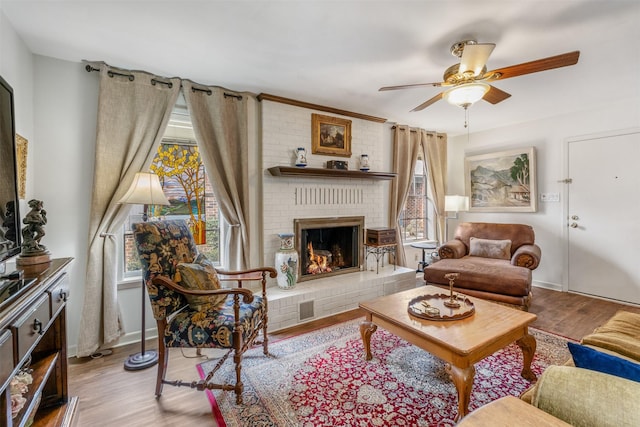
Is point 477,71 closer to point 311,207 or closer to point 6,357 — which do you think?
point 311,207

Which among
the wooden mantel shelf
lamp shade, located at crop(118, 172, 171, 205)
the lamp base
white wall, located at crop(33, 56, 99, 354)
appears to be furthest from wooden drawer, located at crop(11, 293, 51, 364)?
the wooden mantel shelf

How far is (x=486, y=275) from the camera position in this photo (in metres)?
3.13

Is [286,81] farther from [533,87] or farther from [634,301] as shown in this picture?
[634,301]

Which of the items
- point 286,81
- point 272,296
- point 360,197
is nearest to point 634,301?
point 360,197

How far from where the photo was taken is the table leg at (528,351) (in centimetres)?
194

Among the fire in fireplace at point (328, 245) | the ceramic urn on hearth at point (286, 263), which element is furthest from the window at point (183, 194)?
the fire in fireplace at point (328, 245)

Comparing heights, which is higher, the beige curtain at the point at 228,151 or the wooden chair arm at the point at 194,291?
the beige curtain at the point at 228,151

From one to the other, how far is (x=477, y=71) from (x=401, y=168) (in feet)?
7.92

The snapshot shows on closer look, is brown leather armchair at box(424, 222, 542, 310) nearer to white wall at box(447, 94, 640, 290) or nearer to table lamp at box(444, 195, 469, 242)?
table lamp at box(444, 195, 469, 242)

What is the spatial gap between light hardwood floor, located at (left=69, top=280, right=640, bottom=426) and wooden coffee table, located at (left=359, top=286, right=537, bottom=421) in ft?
3.30

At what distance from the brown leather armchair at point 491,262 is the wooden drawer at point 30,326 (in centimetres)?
338

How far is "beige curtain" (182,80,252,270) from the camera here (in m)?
2.85

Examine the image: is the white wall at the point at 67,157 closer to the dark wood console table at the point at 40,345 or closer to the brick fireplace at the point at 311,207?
the dark wood console table at the point at 40,345

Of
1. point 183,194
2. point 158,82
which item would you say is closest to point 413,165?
point 183,194
